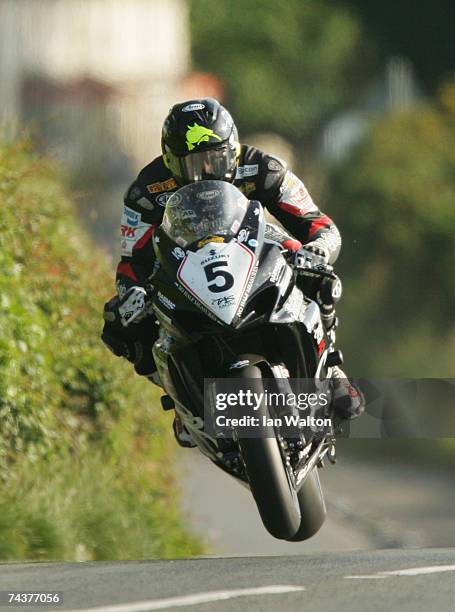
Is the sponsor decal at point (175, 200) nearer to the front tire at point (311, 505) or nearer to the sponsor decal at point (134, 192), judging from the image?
the sponsor decal at point (134, 192)

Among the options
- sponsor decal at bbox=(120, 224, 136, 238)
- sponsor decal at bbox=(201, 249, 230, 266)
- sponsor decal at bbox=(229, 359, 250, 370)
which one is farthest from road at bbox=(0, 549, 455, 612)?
sponsor decal at bbox=(120, 224, 136, 238)

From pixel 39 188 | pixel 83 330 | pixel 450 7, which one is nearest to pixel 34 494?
pixel 83 330

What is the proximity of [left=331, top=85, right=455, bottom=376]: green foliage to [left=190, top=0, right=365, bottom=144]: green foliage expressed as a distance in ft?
1.30

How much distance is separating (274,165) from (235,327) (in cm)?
127

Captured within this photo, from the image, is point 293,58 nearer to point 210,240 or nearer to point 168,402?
point 168,402

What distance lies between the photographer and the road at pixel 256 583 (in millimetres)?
4953

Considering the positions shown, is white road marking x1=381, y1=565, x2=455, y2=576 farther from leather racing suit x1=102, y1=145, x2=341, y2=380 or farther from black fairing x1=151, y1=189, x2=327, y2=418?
leather racing suit x1=102, y1=145, x2=341, y2=380

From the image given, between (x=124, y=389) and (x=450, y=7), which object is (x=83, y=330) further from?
(x=450, y=7)

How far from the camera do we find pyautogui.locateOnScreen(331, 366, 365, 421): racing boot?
20.0ft

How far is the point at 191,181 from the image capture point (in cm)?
610

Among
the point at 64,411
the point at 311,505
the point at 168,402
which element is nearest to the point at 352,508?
the point at 64,411

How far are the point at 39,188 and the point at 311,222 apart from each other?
2856 millimetres

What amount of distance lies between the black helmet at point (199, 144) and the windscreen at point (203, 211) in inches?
10.0

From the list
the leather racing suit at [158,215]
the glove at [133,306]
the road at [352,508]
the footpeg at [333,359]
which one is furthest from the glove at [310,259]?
the road at [352,508]
